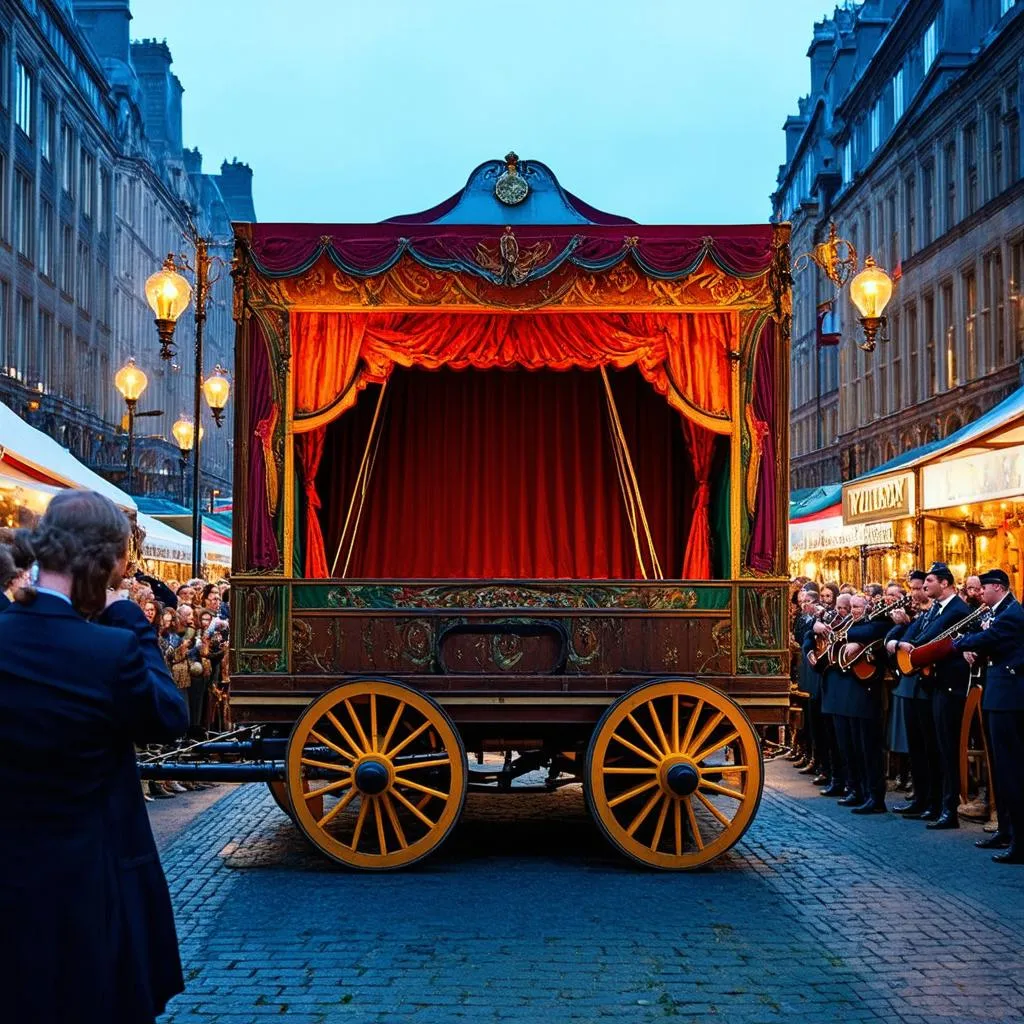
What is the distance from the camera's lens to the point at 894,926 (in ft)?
23.4

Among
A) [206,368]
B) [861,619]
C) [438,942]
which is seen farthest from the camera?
[206,368]

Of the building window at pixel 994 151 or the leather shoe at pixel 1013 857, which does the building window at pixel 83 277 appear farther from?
the leather shoe at pixel 1013 857

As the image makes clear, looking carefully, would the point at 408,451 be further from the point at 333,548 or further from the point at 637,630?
the point at 637,630

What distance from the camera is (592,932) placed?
22.9ft

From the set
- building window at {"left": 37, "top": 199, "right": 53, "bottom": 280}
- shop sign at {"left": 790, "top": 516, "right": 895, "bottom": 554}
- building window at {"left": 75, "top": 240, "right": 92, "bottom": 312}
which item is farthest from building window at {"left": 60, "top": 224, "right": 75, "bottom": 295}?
shop sign at {"left": 790, "top": 516, "right": 895, "bottom": 554}

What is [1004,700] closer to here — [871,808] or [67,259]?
[871,808]

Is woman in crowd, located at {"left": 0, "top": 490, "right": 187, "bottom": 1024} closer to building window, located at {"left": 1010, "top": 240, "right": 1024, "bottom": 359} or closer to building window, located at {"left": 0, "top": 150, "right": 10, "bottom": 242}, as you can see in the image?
building window, located at {"left": 1010, "top": 240, "right": 1024, "bottom": 359}

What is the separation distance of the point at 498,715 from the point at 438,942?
7.48ft

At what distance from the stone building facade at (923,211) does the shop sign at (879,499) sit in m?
7.17

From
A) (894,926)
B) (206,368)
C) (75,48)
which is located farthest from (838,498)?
(206,368)

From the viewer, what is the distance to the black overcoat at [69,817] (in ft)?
11.1

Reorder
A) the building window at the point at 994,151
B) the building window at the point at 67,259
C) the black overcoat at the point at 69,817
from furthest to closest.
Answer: the building window at the point at 67,259
the building window at the point at 994,151
the black overcoat at the point at 69,817

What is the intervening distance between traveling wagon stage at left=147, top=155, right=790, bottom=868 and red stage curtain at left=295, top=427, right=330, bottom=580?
2cm

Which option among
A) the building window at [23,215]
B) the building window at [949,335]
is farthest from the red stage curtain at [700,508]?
the building window at [23,215]
